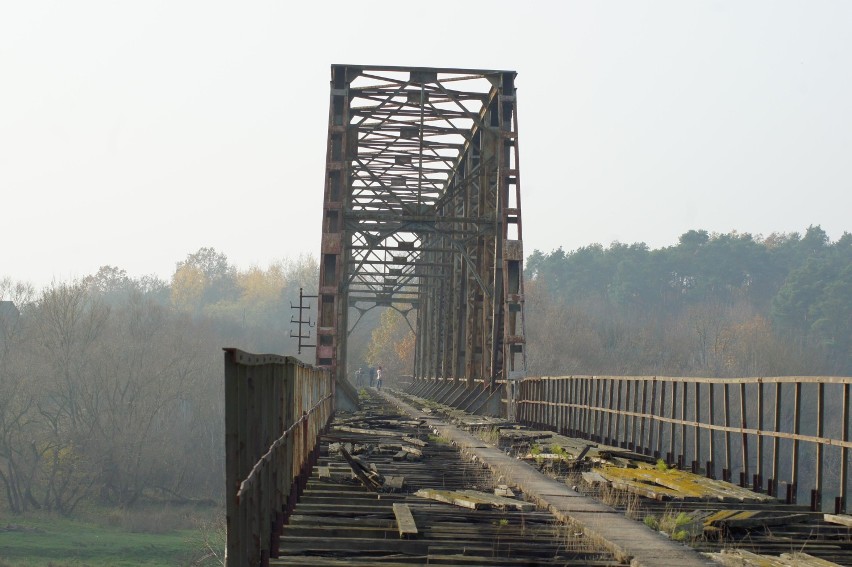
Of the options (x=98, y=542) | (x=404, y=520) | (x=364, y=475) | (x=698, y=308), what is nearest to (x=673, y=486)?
(x=364, y=475)

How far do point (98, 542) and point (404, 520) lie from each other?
48.9 m

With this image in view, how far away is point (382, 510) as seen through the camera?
10.8 m

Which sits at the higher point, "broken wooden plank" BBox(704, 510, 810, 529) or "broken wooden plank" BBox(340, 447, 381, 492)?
"broken wooden plank" BBox(704, 510, 810, 529)

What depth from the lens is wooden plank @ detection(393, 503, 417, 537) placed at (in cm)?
910

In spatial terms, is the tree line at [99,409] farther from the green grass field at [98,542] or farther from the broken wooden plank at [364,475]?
the broken wooden plank at [364,475]

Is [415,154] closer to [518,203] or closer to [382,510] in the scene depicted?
[518,203]

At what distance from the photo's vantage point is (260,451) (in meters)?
8.04

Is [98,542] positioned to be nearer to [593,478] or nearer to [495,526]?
[593,478]

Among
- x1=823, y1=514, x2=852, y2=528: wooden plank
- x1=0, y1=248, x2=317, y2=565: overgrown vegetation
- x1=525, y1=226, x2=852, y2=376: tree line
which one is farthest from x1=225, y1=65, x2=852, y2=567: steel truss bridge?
x1=525, y1=226, x2=852, y2=376: tree line

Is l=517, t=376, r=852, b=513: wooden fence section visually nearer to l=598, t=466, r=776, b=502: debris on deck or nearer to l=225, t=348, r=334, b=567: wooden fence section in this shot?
l=598, t=466, r=776, b=502: debris on deck

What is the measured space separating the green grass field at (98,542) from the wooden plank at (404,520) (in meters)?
41.6

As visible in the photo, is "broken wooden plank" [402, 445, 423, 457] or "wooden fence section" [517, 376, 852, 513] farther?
"broken wooden plank" [402, 445, 423, 457]

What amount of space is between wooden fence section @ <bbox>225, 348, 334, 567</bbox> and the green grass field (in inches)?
1602

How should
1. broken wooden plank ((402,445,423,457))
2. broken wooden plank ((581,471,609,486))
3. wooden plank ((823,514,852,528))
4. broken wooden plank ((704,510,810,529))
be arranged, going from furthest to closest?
broken wooden plank ((402,445,423,457)), broken wooden plank ((581,471,609,486)), wooden plank ((823,514,852,528)), broken wooden plank ((704,510,810,529))
